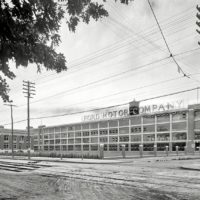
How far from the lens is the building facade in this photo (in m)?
72.8

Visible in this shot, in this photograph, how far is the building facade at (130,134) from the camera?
72.8 m

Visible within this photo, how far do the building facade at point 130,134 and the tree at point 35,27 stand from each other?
1777 inches

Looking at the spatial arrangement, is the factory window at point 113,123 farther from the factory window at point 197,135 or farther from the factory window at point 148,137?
the factory window at point 197,135

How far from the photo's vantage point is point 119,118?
94562 mm

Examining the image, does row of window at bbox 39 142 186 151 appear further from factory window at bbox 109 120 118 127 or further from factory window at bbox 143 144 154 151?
factory window at bbox 109 120 118 127

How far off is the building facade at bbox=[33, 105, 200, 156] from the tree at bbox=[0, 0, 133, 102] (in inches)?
1777

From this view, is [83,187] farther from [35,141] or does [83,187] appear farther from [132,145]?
[35,141]

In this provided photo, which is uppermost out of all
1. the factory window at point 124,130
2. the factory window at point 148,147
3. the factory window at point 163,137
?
the factory window at point 124,130

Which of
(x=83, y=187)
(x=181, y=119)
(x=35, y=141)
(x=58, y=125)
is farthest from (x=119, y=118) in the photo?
(x=83, y=187)

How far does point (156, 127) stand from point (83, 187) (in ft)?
236

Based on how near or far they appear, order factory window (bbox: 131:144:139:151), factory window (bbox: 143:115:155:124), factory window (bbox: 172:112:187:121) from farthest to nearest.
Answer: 1. factory window (bbox: 131:144:139:151)
2. factory window (bbox: 143:115:155:124)
3. factory window (bbox: 172:112:187:121)

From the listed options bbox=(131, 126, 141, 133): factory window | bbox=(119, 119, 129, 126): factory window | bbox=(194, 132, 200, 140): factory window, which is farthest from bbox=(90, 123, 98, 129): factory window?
bbox=(194, 132, 200, 140): factory window

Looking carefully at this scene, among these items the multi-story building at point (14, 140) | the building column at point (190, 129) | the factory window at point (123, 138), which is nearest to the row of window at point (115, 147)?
the factory window at point (123, 138)

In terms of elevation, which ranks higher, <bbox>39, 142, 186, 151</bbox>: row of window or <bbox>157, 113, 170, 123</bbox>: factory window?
<bbox>157, 113, 170, 123</bbox>: factory window
